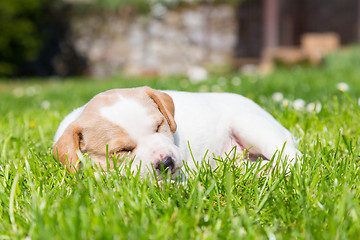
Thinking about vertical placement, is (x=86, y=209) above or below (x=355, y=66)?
above

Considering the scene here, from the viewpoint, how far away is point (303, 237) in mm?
1598

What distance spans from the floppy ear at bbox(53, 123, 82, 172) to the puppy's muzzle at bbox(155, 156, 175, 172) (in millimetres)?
466

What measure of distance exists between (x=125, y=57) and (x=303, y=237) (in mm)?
17091

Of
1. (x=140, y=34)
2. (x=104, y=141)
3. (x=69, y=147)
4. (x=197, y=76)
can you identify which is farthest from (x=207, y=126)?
(x=140, y=34)

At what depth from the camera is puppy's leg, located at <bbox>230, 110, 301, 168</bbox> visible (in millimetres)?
2609

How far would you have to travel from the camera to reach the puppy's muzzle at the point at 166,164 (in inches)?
85.9

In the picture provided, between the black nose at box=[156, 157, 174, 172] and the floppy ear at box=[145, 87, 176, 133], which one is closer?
the black nose at box=[156, 157, 174, 172]

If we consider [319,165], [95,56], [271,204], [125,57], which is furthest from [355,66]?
[95,56]

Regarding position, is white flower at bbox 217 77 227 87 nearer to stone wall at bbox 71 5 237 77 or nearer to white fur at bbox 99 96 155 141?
white fur at bbox 99 96 155 141

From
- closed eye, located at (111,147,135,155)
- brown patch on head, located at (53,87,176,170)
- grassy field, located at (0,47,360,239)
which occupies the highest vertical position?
brown patch on head, located at (53,87,176,170)

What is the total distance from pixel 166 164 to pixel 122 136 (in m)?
0.28

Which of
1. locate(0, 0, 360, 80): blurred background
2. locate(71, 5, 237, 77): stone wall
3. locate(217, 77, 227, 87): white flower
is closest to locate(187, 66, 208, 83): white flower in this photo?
locate(217, 77, 227, 87): white flower

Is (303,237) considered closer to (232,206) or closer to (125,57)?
(232,206)

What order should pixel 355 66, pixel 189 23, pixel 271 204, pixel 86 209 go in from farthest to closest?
pixel 189 23 < pixel 355 66 < pixel 271 204 < pixel 86 209
